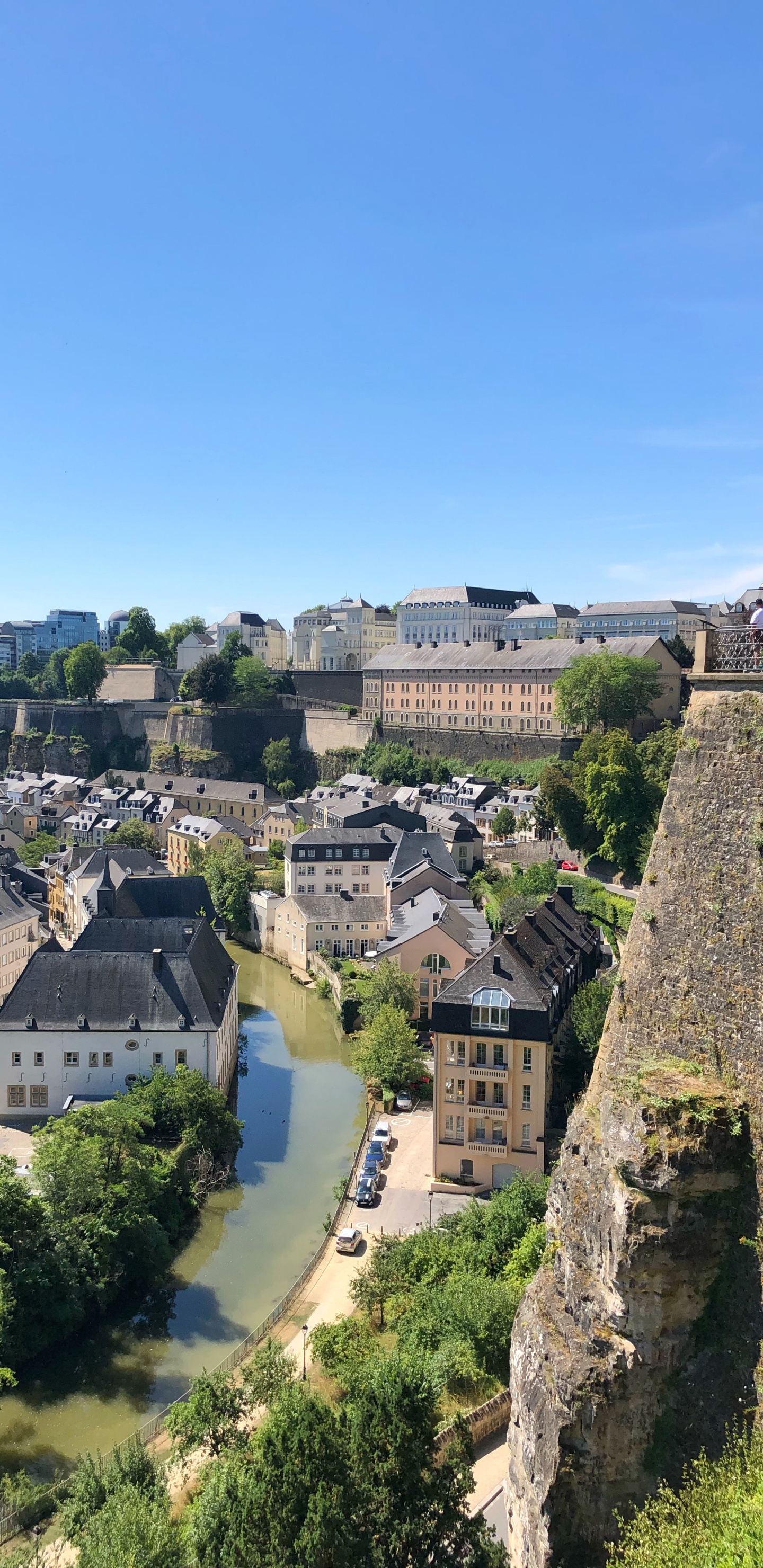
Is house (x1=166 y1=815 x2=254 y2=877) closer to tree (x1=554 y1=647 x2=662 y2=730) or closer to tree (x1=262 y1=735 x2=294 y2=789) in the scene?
tree (x1=262 y1=735 x2=294 y2=789)

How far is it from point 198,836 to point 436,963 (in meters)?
24.7

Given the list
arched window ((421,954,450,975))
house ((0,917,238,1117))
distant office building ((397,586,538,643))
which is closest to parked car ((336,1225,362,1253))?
house ((0,917,238,1117))

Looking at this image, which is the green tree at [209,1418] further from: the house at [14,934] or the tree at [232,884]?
the tree at [232,884]

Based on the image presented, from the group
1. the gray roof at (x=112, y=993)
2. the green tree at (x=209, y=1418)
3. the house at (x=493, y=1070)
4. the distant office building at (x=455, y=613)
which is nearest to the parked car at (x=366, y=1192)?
the house at (x=493, y=1070)

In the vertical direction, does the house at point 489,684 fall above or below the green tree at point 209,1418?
above

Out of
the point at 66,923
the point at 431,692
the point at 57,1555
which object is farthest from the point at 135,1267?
the point at 431,692

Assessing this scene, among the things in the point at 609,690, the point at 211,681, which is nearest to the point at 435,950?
the point at 609,690

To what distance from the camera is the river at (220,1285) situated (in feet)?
50.5

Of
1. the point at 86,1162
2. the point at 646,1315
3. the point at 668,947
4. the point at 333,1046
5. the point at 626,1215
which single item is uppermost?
the point at 668,947

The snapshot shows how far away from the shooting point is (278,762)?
7169 cm

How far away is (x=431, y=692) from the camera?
6725 cm

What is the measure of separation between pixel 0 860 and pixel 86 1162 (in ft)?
98.8

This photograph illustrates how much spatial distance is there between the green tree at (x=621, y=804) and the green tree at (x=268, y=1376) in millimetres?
25505

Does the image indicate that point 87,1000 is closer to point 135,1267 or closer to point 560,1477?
point 135,1267
